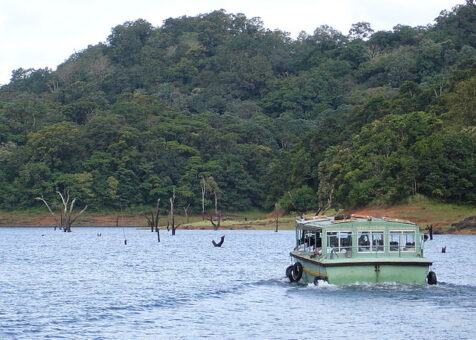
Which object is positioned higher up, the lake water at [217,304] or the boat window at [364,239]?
the boat window at [364,239]

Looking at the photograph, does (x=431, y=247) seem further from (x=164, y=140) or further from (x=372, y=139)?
(x=164, y=140)

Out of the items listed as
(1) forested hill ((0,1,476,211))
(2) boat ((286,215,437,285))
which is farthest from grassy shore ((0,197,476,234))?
(2) boat ((286,215,437,285))

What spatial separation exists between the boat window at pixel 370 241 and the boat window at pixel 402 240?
0.66 metres

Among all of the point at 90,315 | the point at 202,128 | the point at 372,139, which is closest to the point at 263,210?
the point at 202,128

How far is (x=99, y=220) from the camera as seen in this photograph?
561ft

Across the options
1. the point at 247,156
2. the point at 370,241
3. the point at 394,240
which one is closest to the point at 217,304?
the point at 370,241

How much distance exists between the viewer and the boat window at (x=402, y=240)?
4772 centimetres

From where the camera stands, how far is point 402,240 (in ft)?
157

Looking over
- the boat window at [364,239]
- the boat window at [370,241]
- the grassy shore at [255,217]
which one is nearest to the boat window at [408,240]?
the boat window at [370,241]

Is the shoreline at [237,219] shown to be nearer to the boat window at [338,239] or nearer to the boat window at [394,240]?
the boat window at [394,240]

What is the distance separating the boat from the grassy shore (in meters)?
64.4

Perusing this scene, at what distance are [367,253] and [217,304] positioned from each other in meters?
8.73

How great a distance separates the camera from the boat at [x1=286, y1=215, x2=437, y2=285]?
46.0 metres

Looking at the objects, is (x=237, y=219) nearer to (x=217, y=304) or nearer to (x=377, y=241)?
(x=377, y=241)
